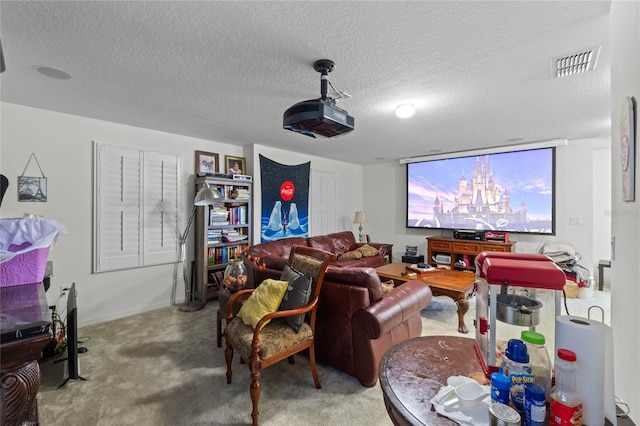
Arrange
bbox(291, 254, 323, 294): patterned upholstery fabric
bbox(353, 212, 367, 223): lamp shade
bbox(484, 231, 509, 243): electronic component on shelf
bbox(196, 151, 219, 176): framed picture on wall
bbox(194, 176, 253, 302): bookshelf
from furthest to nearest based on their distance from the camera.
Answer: bbox(353, 212, 367, 223): lamp shade < bbox(484, 231, 509, 243): electronic component on shelf < bbox(196, 151, 219, 176): framed picture on wall < bbox(194, 176, 253, 302): bookshelf < bbox(291, 254, 323, 294): patterned upholstery fabric

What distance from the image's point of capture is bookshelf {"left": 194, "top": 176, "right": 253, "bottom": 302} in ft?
12.8

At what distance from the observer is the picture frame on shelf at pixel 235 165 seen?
4418 millimetres

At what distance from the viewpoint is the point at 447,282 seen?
329 cm

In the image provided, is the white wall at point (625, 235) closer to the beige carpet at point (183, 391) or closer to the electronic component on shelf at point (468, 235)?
the beige carpet at point (183, 391)

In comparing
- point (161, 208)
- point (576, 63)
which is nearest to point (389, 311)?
point (576, 63)

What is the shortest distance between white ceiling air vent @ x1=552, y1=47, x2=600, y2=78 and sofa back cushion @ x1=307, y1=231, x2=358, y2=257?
143 inches

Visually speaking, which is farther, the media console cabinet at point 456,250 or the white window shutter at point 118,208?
the media console cabinet at point 456,250

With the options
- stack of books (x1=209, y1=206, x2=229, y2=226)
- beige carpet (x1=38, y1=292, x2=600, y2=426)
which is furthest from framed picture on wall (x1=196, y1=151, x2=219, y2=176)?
beige carpet (x1=38, y1=292, x2=600, y2=426)

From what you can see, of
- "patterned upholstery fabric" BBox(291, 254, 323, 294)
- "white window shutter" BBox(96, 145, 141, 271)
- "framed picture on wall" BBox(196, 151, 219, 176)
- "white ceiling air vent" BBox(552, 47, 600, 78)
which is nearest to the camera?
"white ceiling air vent" BBox(552, 47, 600, 78)

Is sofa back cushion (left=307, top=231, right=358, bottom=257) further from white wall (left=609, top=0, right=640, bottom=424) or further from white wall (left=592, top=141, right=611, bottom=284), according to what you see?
white wall (left=592, top=141, right=611, bottom=284)

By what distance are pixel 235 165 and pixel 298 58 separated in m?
2.82

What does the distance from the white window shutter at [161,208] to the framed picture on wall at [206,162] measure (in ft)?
0.93

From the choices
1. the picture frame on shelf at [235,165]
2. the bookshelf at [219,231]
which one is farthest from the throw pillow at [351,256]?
the picture frame on shelf at [235,165]

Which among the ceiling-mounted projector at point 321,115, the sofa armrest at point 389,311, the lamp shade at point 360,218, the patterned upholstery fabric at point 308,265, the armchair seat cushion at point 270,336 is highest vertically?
the ceiling-mounted projector at point 321,115
